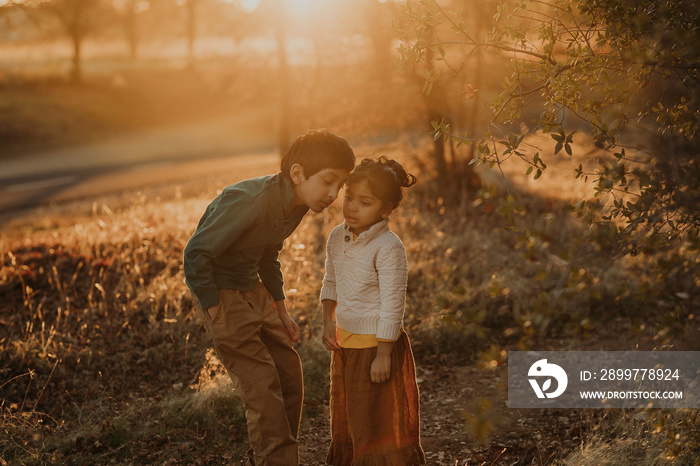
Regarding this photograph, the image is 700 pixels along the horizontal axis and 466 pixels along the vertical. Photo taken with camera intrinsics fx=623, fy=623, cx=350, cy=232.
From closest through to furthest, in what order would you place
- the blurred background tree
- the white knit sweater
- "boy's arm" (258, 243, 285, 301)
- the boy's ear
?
the blurred background tree
the white knit sweater
the boy's ear
"boy's arm" (258, 243, 285, 301)

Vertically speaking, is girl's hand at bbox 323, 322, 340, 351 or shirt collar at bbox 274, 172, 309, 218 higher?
shirt collar at bbox 274, 172, 309, 218

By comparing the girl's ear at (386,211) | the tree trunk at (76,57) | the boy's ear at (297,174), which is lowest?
the girl's ear at (386,211)

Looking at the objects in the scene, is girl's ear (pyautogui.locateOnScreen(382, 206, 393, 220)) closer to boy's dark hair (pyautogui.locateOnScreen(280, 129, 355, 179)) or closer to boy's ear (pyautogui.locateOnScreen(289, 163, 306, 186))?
boy's dark hair (pyautogui.locateOnScreen(280, 129, 355, 179))

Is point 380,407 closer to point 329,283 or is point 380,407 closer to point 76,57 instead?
point 329,283

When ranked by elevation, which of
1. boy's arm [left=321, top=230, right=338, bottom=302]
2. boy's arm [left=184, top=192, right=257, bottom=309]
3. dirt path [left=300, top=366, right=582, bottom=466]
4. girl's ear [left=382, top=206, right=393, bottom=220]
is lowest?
dirt path [left=300, top=366, right=582, bottom=466]

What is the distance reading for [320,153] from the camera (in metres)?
3.01

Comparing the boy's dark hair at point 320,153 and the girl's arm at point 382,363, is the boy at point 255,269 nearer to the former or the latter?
the boy's dark hair at point 320,153

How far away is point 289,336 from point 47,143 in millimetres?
20564

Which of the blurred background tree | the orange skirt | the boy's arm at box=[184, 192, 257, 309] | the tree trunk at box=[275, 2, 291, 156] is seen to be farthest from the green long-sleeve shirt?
the tree trunk at box=[275, 2, 291, 156]

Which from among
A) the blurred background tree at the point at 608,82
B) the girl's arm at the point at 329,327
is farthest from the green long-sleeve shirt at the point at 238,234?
the blurred background tree at the point at 608,82

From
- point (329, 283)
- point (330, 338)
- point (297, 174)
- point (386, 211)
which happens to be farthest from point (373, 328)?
point (297, 174)

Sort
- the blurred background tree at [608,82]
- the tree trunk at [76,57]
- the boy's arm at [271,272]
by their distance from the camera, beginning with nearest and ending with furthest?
the blurred background tree at [608,82]
the boy's arm at [271,272]
the tree trunk at [76,57]

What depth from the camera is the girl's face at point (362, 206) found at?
9.93ft

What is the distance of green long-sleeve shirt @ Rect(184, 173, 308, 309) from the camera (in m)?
2.87
